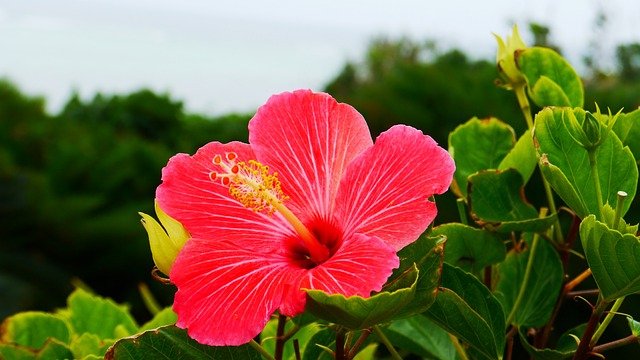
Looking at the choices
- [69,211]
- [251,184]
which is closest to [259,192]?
[251,184]

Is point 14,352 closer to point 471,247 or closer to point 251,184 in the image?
point 251,184

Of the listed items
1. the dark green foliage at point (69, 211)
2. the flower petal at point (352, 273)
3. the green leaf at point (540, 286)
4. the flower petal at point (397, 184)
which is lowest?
the dark green foliage at point (69, 211)

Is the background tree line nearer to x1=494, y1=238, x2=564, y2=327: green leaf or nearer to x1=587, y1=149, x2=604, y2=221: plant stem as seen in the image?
x1=494, y1=238, x2=564, y2=327: green leaf

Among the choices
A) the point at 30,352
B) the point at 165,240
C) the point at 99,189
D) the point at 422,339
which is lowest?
the point at 99,189

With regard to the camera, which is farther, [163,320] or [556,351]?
[163,320]

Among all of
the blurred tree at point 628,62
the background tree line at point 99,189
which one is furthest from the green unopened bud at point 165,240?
the blurred tree at point 628,62

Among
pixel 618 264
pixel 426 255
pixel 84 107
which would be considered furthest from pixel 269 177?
pixel 84 107

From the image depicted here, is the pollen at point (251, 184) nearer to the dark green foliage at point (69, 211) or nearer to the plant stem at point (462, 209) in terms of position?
the plant stem at point (462, 209)
